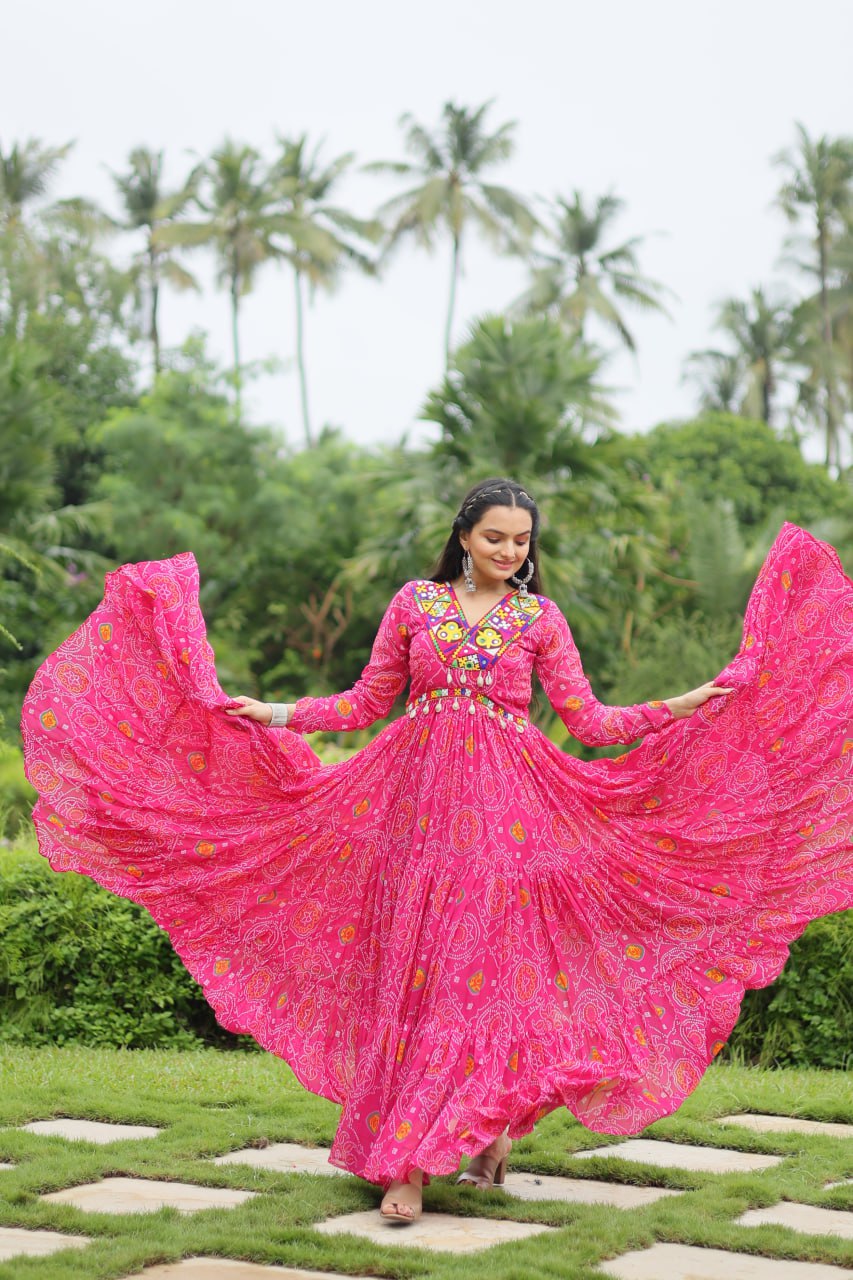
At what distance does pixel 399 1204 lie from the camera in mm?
3719

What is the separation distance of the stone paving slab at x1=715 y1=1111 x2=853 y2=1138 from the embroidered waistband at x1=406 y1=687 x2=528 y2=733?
1.56 m

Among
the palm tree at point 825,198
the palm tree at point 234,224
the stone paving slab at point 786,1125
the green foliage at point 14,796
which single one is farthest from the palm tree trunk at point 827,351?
the stone paving slab at point 786,1125

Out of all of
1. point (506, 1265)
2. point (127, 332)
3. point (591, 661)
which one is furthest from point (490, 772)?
point (127, 332)

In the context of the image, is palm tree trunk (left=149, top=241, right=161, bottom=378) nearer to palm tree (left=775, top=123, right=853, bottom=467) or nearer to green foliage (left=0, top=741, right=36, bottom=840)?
palm tree (left=775, top=123, right=853, bottom=467)

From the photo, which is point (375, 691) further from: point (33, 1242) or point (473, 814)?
point (33, 1242)

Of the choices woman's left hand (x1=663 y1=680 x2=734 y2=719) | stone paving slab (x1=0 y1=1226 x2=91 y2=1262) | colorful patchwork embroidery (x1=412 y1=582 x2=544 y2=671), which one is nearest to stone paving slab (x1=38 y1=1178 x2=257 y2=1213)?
stone paving slab (x1=0 y1=1226 x2=91 y2=1262)

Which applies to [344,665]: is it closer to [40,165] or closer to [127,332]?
[127,332]

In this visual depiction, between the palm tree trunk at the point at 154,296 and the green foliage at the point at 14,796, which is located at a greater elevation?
the palm tree trunk at the point at 154,296

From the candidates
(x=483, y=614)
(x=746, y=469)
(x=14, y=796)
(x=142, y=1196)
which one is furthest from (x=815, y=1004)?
(x=746, y=469)

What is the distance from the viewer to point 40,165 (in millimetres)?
34938

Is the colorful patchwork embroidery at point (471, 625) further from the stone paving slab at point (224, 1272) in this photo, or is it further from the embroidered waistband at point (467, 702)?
the stone paving slab at point (224, 1272)

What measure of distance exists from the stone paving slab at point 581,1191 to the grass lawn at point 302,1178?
0.19 feet

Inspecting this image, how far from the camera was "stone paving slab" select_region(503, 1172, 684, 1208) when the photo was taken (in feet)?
13.0

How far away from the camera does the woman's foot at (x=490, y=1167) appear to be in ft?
13.5
